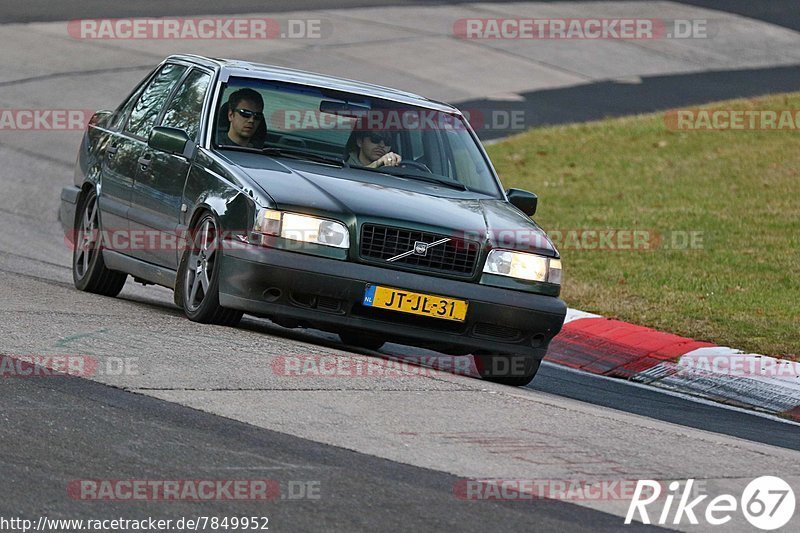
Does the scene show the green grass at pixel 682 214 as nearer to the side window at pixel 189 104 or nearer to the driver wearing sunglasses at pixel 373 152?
the driver wearing sunglasses at pixel 373 152

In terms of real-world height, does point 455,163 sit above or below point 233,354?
above

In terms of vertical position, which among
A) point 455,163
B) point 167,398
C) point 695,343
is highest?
point 455,163

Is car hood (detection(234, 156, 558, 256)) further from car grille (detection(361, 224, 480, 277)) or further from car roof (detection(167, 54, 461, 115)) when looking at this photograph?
car roof (detection(167, 54, 461, 115))

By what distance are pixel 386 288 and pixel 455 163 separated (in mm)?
1802

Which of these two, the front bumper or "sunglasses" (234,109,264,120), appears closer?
the front bumper

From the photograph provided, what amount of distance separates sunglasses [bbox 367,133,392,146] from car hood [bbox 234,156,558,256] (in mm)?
333

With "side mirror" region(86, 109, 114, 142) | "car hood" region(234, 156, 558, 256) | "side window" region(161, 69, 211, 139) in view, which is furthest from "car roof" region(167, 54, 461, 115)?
"side mirror" region(86, 109, 114, 142)

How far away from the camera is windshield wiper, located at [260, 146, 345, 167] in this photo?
30.8 ft

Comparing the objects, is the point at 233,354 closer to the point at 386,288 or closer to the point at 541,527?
the point at 386,288

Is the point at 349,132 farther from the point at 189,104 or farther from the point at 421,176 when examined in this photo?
the point at 189,104

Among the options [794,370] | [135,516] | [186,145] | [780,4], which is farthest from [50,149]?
[780,4]

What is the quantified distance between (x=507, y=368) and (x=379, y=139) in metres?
1.64

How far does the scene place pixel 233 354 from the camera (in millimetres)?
7988

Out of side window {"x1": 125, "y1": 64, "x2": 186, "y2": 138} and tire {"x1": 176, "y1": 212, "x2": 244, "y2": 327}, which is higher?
side window {"x1": 125, "y1": 64, "x2": 186, "y2": 138}
